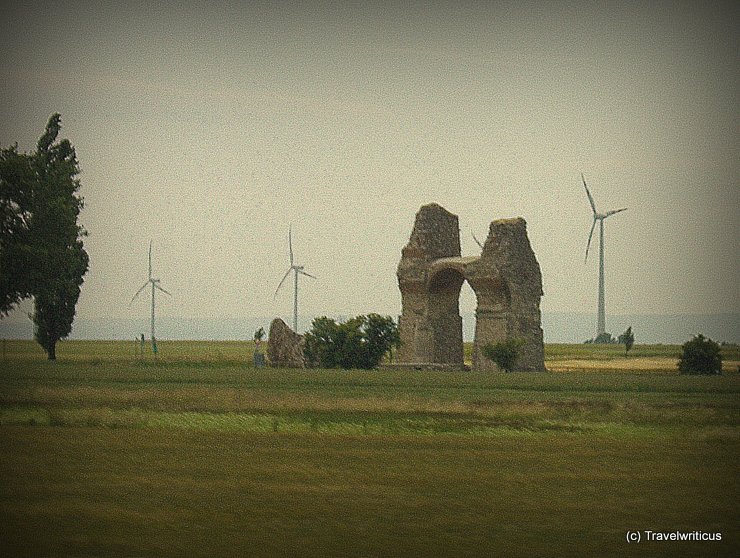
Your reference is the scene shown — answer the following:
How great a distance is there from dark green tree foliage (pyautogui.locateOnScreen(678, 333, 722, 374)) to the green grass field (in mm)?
13651

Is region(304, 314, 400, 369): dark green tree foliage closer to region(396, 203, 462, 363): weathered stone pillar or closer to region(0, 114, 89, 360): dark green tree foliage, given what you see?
region(396, 203, 462, 363): weathered stone pillar

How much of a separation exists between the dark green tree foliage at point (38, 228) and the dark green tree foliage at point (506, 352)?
19.2 meters

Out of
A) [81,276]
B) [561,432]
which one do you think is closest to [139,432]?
[561,432]

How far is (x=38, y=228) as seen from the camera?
195ft

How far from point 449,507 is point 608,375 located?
36.7 m

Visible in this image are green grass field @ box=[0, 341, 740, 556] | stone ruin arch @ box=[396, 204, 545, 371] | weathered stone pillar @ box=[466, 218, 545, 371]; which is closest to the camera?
green grass field @ box=[0, 341, 740, 556]

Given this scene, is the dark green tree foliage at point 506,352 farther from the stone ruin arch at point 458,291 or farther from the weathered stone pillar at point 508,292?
the stone ruin arch at point 458,291

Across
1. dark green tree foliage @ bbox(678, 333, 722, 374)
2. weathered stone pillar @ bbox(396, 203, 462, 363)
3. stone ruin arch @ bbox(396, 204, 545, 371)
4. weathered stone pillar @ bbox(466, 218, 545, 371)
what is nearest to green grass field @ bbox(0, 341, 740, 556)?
dark green tree foliage @ bbox(678, 333, 722, 374)

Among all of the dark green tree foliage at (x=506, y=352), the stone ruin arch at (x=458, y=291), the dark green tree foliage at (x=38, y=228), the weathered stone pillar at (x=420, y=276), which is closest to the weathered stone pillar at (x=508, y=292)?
the stone ruin arch at (x=458, y=291)

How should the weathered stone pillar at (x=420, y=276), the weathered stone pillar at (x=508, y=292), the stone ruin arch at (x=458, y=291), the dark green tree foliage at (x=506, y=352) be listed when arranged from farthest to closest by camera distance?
1. the weathered stone pillar at (x=420, y=276)
2. the stone ruin arch at (x=458, y=291)
3. the weathered stone pillar at (x=508, y=292)
4. the dark green tree foliage at (x=506, y=352)

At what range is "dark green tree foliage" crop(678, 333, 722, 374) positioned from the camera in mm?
57844

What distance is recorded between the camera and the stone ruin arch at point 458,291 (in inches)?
2463

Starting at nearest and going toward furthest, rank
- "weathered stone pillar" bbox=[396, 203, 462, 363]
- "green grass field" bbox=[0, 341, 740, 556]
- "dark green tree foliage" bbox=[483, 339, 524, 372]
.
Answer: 1. "green grass field" bbox=[0, 341, 740, 556]
2. "dark green tree foliage" bbox=[483, 339, 524, 372]
3. "weathered stone pillar" bbox=[396, 203, 462, 363]

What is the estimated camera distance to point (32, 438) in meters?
29.1
